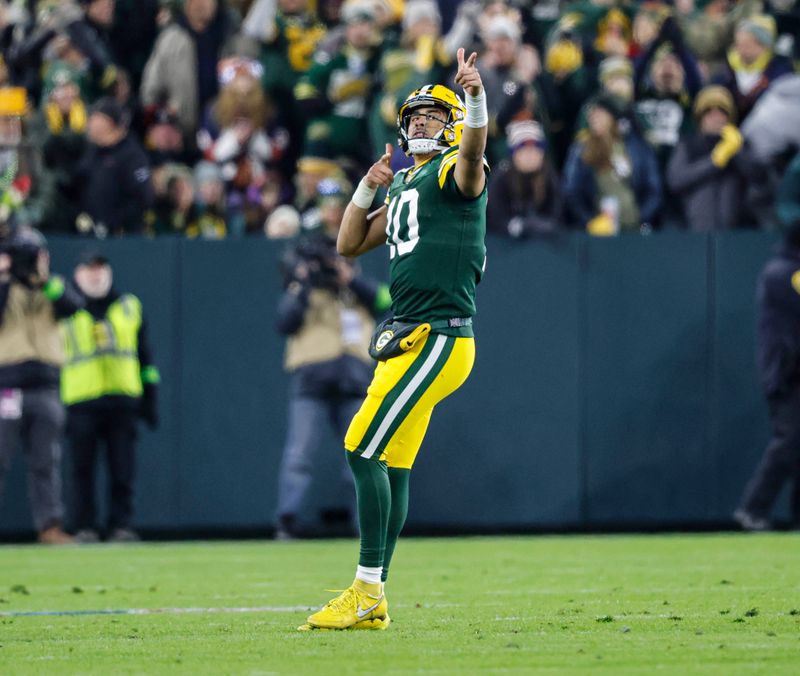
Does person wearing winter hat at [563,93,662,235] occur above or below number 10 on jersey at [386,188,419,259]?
above

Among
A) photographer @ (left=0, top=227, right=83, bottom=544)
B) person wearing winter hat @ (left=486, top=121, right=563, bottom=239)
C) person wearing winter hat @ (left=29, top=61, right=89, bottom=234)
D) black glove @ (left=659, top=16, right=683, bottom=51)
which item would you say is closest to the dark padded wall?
person wearing winter hat @ (left=486, top=121, right=563, bottom=239)

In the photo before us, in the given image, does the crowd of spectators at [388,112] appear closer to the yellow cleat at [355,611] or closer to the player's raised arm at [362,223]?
the player's raised arm at [362,223]

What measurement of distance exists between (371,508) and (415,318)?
0.83m

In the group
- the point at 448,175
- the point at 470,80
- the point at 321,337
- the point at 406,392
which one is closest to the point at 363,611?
the point at 406,392

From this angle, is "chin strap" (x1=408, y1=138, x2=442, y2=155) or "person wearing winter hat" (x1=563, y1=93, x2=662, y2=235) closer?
"chin strap" (x1=408, y1=138, x2=442, y2=155)

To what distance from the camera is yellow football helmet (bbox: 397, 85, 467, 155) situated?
739cm

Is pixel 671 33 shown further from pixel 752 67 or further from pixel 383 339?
pixel 383 339

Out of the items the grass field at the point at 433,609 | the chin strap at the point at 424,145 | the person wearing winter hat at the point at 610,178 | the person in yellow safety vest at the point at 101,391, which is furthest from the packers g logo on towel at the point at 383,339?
the person wearing winter hat at the point at 610,178

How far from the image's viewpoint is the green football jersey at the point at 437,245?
7289 millimetres

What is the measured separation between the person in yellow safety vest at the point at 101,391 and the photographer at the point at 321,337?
4.30 feet

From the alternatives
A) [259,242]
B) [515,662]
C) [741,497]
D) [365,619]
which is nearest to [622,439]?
[741,497]

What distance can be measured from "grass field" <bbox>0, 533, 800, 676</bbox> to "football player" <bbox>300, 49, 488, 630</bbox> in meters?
0.36

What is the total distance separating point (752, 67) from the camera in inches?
614

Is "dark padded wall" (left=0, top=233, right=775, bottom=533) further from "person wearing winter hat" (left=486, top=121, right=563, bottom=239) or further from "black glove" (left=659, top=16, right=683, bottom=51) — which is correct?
"black glove" (left=659, top=16, right=683, bottom=51)
